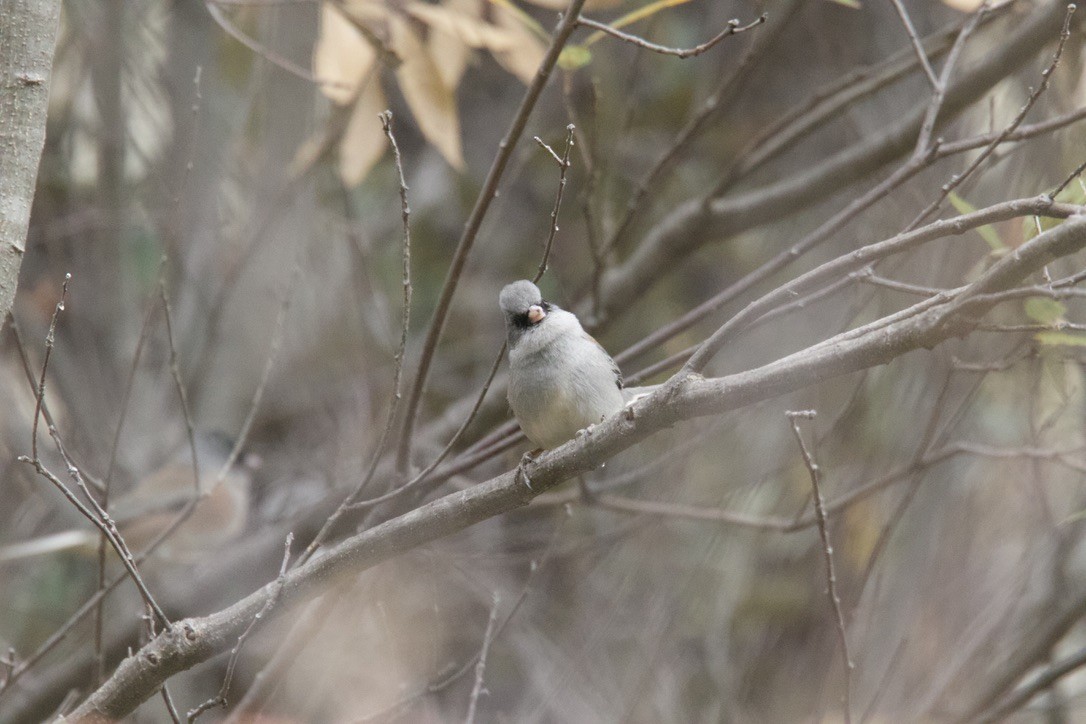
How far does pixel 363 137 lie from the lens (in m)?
3.28

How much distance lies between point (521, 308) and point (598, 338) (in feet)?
3.36

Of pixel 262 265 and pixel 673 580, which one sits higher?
pixel 262 265

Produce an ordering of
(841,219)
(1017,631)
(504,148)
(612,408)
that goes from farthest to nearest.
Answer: (1017,631)
(612,408)
(841,219)
(504,148)

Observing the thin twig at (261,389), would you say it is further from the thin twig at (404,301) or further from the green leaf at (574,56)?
the green leaf at (574,56)

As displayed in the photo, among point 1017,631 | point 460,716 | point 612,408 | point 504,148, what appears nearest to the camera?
point 504,148

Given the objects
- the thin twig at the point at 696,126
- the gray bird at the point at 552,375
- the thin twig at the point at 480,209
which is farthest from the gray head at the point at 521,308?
the thin twig at the point at 480,209

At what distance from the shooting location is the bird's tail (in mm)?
4406

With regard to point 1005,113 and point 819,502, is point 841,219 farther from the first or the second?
point 1005,113

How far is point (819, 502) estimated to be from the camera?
6.55ft

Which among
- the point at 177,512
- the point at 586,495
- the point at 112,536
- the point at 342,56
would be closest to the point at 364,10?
the point at 342,56

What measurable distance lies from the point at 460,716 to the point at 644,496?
115 cm

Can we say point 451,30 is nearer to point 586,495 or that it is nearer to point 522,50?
point 522,50

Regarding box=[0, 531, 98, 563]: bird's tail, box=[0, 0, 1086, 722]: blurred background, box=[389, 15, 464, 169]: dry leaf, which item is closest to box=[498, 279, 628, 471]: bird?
box=[0, 0, 1086, 722]: blurred background

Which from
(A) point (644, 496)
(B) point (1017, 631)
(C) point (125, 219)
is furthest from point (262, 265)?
(B) point (1017, 631)
